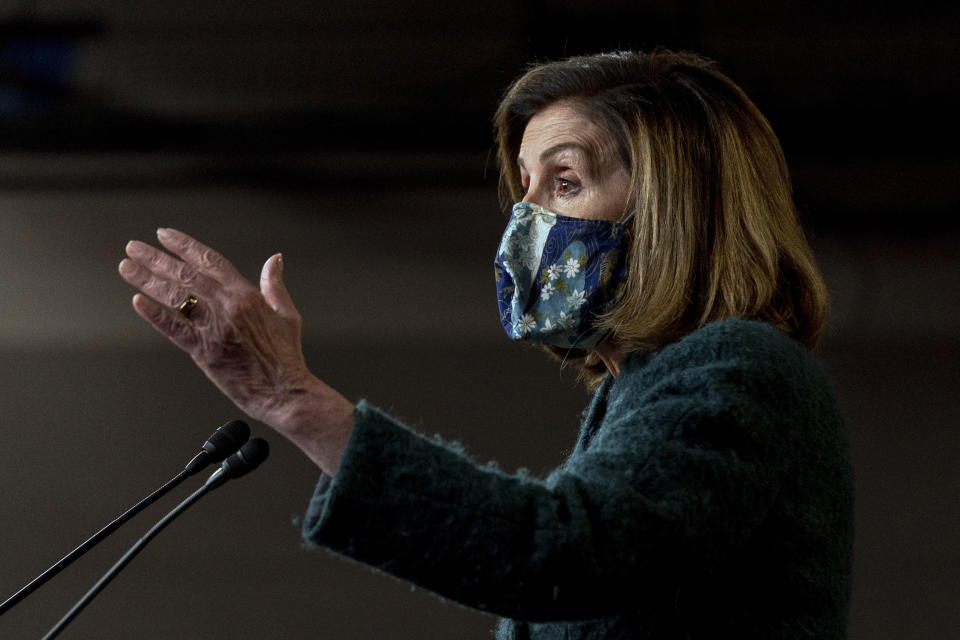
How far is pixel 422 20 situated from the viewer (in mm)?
3227

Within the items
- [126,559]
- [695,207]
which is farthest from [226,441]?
[695,207]

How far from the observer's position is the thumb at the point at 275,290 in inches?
40.5

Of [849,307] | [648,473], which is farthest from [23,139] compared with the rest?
[648,473]

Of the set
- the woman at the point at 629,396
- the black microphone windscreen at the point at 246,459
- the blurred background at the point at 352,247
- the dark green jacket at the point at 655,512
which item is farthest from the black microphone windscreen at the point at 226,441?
the blurred background at the point at 352,247

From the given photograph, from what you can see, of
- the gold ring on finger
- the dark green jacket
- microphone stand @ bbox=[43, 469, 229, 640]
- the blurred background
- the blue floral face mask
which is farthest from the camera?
the blurred background

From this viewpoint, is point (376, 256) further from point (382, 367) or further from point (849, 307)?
point (849, 307)

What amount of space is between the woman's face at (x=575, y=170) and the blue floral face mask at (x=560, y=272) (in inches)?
1.2

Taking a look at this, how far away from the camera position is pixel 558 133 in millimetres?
1514

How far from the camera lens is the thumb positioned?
40.5 inches

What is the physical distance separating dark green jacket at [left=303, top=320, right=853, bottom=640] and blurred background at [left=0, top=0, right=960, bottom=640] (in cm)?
219

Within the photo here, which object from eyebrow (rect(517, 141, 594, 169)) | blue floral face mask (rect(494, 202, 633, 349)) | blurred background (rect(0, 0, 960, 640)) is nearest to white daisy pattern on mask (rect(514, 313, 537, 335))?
blue floral face mask (rect(494, 202, 633, 349))

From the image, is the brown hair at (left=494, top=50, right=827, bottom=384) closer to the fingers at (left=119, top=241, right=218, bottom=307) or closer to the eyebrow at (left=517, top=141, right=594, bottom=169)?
the eyebrow at (left=517, top=141, right=594, bottom=169)

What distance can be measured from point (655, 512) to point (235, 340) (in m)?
0.43

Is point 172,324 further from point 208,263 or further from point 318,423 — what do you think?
point 318,423
